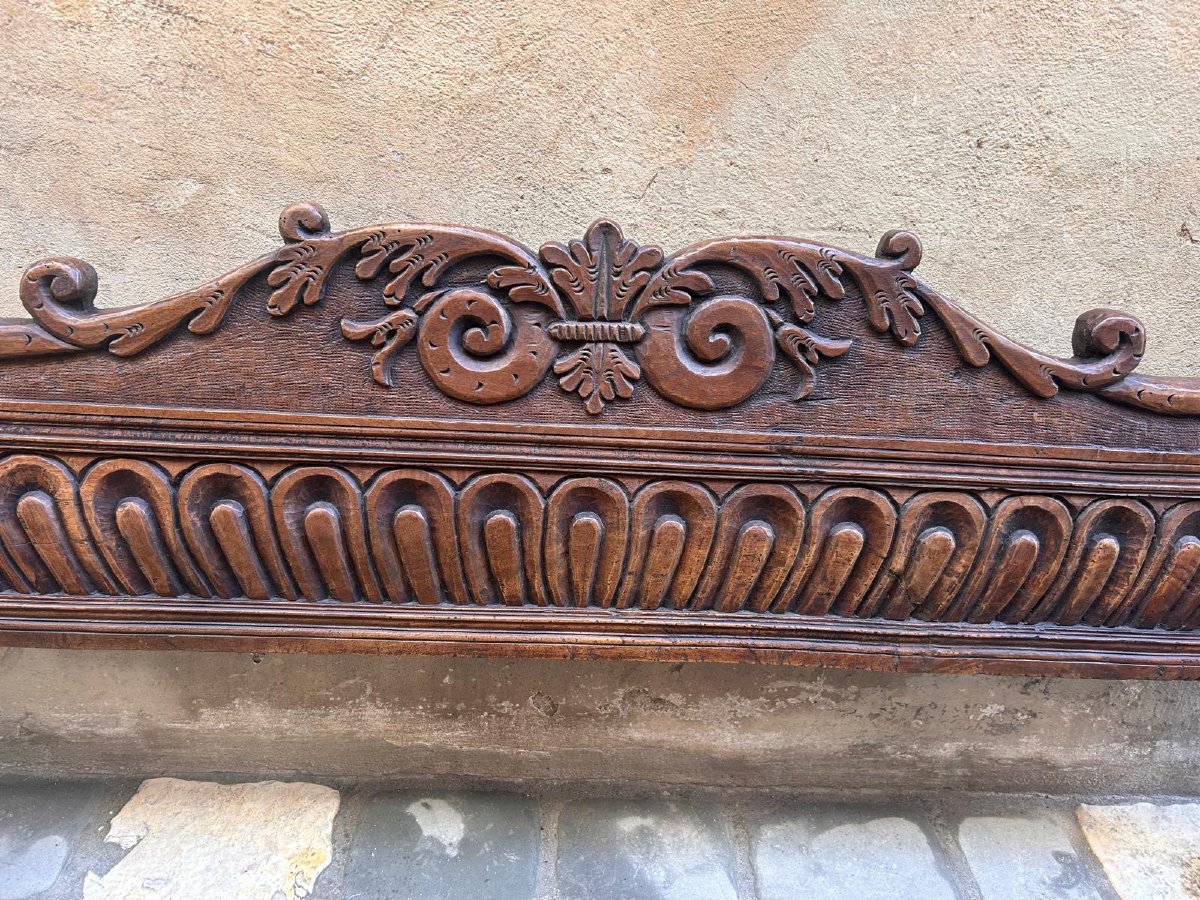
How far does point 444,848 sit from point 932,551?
657 mm

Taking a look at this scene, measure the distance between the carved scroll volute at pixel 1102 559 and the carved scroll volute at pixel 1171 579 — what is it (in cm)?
1

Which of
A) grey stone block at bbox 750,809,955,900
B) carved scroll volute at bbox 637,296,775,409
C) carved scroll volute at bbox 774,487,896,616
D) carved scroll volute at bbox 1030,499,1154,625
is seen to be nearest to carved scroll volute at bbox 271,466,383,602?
carved scroll volute at bbox 637,296,775,409

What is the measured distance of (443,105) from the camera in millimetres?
914

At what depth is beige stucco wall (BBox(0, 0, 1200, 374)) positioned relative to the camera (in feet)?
2.94

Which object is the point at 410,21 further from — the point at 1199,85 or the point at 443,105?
the point at 1199,85

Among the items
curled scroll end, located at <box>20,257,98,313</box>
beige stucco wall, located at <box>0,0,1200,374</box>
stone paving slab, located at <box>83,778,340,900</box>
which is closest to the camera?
curled scroll end, located at <box>20,257,98,313</box>

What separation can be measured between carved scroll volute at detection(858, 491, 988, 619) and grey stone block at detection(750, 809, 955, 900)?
1.12ft

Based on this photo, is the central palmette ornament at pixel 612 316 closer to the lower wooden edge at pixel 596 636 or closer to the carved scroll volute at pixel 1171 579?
the lower wooden edge at pixel 596 636

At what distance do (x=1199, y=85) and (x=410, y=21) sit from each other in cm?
114

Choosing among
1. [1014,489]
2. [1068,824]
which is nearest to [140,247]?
[1014,489]

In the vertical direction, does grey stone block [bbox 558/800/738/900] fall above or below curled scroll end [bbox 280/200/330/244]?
below

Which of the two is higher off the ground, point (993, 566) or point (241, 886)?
point (993, 566)

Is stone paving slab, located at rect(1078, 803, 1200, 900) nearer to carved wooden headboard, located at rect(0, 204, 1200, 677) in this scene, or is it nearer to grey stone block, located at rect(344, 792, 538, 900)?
carved wooden headboard, located at rect(0, 204, 1200, 677)

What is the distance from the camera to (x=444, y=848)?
0.76 meters
